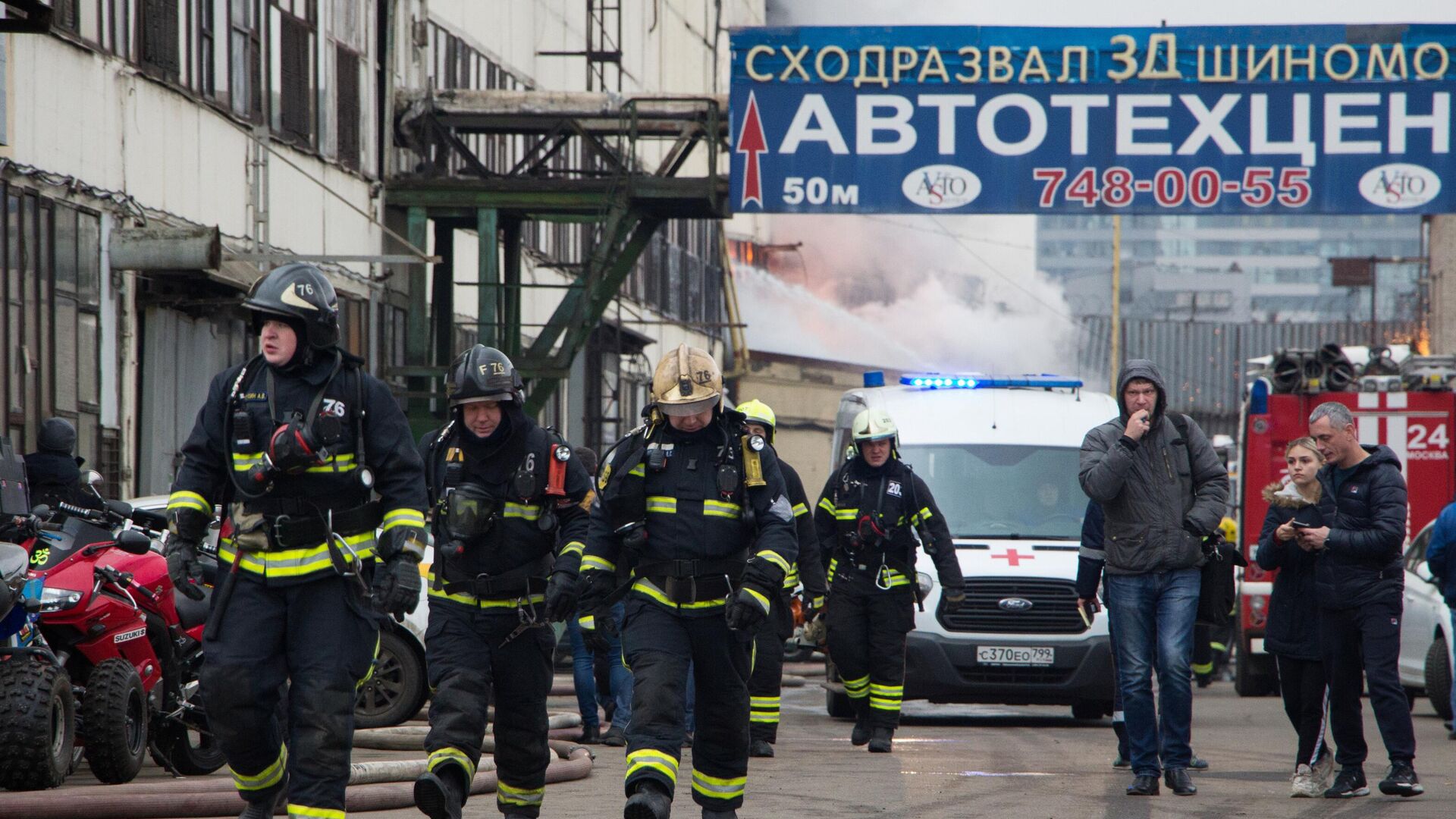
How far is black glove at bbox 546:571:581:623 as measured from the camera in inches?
291

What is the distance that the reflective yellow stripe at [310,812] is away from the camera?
21.0 ft

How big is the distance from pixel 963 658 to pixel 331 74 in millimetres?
10995

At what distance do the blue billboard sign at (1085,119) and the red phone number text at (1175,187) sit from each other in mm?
18

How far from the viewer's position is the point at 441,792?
7.08 metres

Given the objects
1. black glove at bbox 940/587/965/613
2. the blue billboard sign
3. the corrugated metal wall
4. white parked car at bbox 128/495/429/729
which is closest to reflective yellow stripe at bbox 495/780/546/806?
white parked car at bbox 128/495/429/729

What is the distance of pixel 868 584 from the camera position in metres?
12.2

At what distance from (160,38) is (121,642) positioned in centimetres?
909

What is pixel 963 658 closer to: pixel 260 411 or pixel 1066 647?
pixel 1066 647

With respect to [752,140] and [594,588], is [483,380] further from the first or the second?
[752,140]

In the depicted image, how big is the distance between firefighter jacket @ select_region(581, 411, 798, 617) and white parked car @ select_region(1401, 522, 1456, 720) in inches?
350

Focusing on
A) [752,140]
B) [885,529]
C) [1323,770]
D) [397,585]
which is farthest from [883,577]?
[752,140]

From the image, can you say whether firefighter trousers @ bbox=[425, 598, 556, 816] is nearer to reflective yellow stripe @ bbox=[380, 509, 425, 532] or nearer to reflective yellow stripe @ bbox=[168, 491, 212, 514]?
reflective yellow stripe @ bbox=[380, 509, 425, 532]

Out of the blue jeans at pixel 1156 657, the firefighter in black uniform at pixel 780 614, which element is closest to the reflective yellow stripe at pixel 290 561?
the firefighter in black uniform at pixel 780 614

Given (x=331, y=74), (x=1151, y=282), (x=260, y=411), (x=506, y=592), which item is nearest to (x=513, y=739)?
(x=506, y=592)
